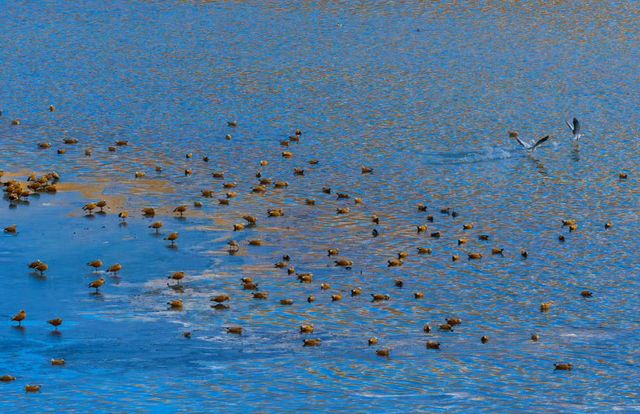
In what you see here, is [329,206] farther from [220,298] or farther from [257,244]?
[220,298]

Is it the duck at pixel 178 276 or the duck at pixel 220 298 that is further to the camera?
the duck at pixel 178 276

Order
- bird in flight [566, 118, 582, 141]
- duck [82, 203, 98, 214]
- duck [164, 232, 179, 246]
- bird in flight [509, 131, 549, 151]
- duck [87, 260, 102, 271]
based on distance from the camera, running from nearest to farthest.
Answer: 1. duck [87, 260, 102, 271]
2. duck [164, 232, 179, 246]
3. duck [82, 203, 98, 214]
4. bird in flight [509, 131, 549, 151]
5. bird in flight [566, 118, 582, 141]

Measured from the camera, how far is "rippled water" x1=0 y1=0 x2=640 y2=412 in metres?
25.1

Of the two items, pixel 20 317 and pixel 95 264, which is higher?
pixel 95 264

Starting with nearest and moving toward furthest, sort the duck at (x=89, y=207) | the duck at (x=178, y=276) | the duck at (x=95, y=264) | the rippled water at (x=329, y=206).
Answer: the rippled water at (x=329, y=206) < the duck at (x=178, y=276) < the duck at (x=95, y=264) < the duck at (x=89, y=207)

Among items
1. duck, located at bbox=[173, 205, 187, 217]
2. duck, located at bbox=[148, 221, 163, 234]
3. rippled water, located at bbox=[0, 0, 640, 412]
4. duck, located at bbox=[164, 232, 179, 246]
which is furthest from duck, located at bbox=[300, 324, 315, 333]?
duck, located at bbox=[173, 205, 187, 217]

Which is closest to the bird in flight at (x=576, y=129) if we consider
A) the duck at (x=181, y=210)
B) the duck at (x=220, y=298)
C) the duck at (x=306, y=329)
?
the duck at (x=181, y=210)

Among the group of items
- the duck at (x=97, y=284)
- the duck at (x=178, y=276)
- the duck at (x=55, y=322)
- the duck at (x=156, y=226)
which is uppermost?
the duck at (x=156, y=226)

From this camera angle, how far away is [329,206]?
36562 mm

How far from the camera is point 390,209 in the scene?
1431 inches

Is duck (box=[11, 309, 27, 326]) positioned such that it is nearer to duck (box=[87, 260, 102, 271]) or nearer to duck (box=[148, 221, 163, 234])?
duck (box=[87, 260, 102, 271])

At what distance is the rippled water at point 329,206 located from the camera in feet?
82.4

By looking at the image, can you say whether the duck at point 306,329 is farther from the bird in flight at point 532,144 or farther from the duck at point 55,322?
the bird in flight at point 532,144

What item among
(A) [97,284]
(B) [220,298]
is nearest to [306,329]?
(B) [220,298]
